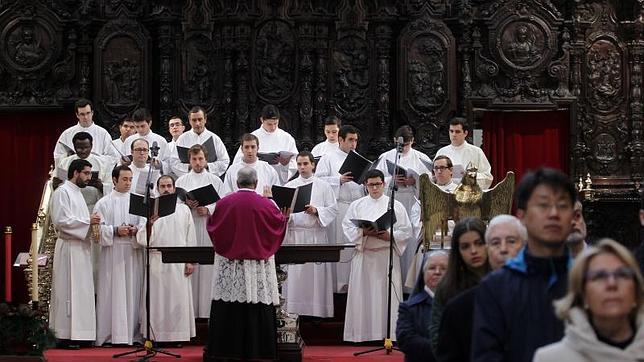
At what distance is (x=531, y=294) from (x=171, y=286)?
845cm

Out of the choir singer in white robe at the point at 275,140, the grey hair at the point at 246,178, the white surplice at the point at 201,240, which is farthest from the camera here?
the choir singer in white robe at the point at 275,140

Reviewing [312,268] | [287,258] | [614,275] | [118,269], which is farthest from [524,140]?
[614,275]

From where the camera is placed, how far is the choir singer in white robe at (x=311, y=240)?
1321 cm

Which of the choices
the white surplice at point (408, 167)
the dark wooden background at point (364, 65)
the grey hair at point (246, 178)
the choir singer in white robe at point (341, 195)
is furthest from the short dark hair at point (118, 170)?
the dark wooden background at point (364, 65)

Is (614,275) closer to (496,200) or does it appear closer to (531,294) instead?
(531,294)

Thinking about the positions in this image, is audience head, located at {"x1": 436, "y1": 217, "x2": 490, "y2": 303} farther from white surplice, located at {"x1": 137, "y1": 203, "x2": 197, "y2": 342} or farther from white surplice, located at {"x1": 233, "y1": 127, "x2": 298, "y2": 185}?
white surplice, located at {"x1": 233, "y1": 127, "x2": 298, "y2": 185}

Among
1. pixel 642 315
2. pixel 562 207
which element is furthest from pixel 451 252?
pixel 642 315

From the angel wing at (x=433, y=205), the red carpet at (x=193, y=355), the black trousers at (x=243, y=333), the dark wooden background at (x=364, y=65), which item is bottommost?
the red carpet at (x=193, y=355)

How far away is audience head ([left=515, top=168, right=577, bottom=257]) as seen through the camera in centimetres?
456

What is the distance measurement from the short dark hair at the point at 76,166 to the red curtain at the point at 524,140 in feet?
20.0

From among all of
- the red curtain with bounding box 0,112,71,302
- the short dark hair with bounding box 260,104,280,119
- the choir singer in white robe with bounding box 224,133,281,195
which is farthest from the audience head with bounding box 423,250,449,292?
the red curtain with bounding box 0,112,71,302

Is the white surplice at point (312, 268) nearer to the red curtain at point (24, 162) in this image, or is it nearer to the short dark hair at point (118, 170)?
the short dark hair at point (118, 170)

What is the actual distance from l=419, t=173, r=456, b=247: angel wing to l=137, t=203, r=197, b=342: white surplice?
8.53ft

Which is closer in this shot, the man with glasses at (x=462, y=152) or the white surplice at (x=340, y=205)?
the white surplice at (x=340, y=205)
